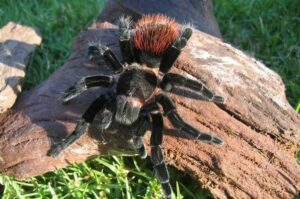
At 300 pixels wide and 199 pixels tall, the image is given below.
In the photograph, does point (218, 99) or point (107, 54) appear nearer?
point (218, 99)

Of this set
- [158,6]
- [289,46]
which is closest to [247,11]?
[289,46]

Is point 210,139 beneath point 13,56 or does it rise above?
above

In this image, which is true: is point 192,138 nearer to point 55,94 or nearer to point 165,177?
point 165,177

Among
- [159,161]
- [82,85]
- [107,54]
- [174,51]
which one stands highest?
[174,51]

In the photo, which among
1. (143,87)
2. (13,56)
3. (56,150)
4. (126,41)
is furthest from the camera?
(13,56)

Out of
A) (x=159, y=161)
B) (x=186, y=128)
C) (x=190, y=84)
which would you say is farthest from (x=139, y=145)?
(x=190, y=84)

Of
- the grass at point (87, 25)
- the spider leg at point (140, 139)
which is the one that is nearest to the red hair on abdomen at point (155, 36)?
the spider leg at point (140, 139)

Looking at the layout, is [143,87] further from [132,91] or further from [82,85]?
[82,85]
